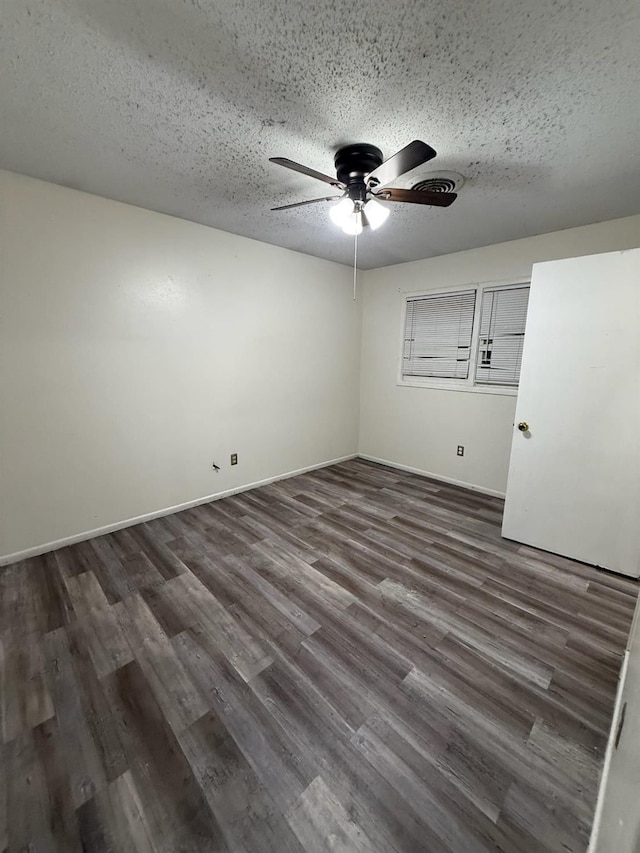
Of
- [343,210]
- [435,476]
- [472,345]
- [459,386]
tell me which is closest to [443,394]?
[459,386]

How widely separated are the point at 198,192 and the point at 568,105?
213 cm

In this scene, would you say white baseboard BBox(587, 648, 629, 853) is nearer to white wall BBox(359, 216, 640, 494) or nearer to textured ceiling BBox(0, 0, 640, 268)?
white wall BBox(359, 216, 640, 494)

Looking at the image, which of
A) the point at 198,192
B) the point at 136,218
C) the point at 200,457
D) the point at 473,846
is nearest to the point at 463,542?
the point at 473,846

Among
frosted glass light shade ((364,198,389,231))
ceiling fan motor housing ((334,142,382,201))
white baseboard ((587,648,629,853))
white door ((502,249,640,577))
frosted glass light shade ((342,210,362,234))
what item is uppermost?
ceiling fan motor housing ((334,142,382,201))

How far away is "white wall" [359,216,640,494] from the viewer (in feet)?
9.73

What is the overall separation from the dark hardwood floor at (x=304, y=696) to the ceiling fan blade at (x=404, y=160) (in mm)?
2259

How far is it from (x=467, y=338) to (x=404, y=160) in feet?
8.06

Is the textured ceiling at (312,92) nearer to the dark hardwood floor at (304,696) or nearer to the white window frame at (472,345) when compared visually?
the white window frame at (472,345)

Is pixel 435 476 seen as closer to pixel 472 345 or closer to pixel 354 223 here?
pixel 472 345

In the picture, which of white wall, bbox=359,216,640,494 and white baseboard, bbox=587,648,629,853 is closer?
white baseboard, bbox=587,648,629,853

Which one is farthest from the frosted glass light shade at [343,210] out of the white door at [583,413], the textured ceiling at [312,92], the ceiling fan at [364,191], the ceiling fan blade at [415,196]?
the white door at [583,413]

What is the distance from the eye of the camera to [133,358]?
2.71m

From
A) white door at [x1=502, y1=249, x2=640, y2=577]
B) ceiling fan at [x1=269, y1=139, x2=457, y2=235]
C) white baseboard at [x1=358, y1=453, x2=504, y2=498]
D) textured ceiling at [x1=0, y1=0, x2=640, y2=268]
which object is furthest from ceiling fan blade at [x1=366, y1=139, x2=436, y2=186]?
white baseboard at [x1=358, y1=453, x2=504, y2=498]

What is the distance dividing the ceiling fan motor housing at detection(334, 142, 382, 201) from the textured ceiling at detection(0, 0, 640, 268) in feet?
0.20
